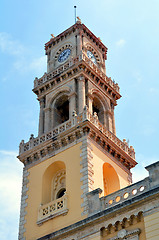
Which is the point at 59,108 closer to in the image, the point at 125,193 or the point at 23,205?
the point at 23,205

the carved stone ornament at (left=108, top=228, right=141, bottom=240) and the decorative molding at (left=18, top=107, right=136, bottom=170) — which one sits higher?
the decorative molding at (left=18, top=107, right=136, bottom=170)

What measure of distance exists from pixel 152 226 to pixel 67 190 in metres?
8.15

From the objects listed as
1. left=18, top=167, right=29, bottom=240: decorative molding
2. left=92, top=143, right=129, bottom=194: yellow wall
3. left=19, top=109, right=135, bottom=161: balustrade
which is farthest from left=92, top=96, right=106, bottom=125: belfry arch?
left=18, top=167, right=29, bottom=240: decorative molding

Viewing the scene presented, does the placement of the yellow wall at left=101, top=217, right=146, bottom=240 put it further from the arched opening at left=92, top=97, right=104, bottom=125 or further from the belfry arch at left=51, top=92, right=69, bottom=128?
the arched opening at left=92, top=97, right=104, bottom=125

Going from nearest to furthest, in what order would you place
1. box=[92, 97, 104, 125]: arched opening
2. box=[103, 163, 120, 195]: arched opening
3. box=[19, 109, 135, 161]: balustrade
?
box=[19, 109, 135, 161]: balustrade < box=[103, 163, 120, 195]: arched opening < box=[92, 97, 104, 125]: arched opening

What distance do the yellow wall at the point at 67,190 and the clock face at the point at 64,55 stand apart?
1174cm

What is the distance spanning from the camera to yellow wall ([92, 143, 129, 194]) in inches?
1168

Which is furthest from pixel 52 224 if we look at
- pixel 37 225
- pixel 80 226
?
pixel 80 226

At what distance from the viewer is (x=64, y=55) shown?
41.1 metres

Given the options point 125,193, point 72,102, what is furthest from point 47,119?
point 125,193

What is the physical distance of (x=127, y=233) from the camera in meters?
23.7

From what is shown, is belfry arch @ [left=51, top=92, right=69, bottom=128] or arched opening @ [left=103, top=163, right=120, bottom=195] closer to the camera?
arched opening @ [left=103, top=163, right=120, bottom=195]

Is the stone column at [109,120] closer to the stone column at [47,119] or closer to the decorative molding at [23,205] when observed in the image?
the stone column at [47,119]

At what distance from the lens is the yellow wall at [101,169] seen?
29655mm
